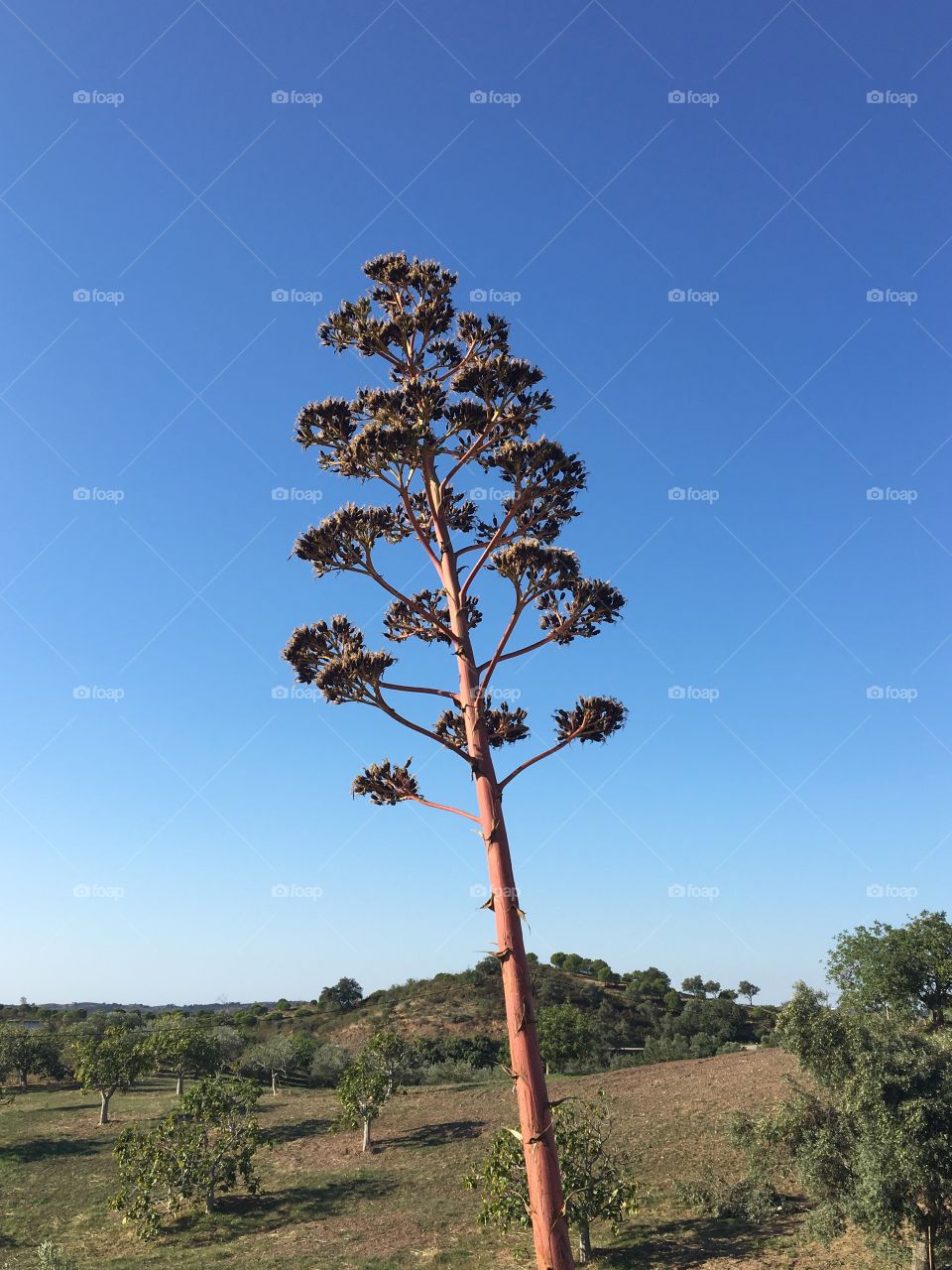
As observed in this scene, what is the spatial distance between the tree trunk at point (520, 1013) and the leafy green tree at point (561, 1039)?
4762 centimetres

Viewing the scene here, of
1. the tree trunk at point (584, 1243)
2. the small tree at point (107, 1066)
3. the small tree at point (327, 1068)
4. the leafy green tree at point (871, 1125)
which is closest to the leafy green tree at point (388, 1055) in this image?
the small tree at point (327, 1068)

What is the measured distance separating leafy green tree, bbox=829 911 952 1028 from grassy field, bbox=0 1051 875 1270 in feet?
A: 21.4

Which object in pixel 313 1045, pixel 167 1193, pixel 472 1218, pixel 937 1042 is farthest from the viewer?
pixel 313 1045

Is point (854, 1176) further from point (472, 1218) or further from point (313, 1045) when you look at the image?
point (313, 1045)

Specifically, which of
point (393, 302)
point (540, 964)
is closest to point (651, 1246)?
point (393, 302)

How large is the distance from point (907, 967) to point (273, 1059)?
4304cm

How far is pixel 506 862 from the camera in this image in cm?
830

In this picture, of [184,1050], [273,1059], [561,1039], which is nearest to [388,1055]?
[561,1039]

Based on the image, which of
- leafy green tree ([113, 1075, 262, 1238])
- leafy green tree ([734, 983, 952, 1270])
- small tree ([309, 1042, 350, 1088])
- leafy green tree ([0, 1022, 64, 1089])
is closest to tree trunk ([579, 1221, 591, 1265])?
leafy green tree ([734, 983, 952, 1270])

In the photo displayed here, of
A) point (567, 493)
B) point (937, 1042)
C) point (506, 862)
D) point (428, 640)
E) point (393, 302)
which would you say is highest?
point (393, 302)

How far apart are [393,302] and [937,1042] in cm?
1915

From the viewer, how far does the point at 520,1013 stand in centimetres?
768

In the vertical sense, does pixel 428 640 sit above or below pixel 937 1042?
above

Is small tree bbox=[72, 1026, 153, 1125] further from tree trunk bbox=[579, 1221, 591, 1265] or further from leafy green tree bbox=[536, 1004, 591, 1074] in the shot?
tree trunk bbox=[579, 1221, 591, 1265]
